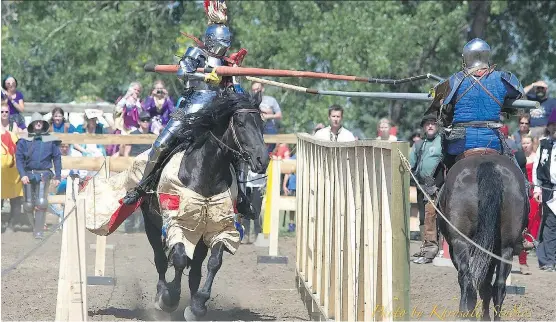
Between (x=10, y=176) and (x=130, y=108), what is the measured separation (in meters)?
2.04

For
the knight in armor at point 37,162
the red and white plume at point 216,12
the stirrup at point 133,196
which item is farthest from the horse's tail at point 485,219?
the knight in armor at point 37,162

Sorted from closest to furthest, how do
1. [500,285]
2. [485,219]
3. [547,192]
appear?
1. [485,219]
2. [500,285]
3. [547,192]

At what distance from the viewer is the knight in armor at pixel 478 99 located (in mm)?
9359

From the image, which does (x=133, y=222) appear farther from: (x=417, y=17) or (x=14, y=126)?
(x=417, y=17)

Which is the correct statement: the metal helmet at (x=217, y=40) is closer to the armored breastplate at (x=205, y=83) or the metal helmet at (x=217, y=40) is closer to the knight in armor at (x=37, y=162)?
the armored breastplate at (x=205, y=83)

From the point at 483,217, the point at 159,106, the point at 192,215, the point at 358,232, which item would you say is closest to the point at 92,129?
the point at 159,106

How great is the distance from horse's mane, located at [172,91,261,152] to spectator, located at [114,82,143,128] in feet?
26.5

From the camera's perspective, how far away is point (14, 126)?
18.7 m

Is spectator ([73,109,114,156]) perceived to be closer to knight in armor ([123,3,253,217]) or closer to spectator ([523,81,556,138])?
spectator ([523,81,556,138])

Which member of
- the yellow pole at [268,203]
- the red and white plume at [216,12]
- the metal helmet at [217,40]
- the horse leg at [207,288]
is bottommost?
the horse leg at [207,288]

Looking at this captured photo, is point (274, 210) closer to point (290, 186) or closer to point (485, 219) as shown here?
point (290, 186)

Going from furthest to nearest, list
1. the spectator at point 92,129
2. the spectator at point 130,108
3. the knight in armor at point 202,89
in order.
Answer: the spectator at point 92,129
the spectator at point 130,108
the knight in armor at point 202,89

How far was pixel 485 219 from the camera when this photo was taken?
8.88 metres

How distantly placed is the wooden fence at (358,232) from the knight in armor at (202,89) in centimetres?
71
